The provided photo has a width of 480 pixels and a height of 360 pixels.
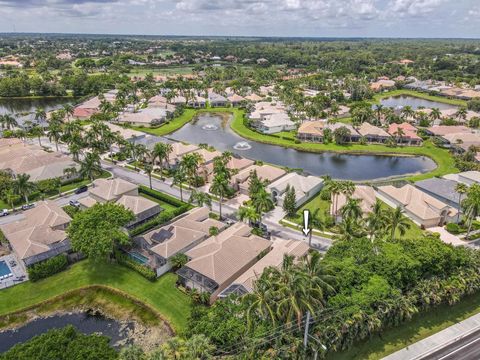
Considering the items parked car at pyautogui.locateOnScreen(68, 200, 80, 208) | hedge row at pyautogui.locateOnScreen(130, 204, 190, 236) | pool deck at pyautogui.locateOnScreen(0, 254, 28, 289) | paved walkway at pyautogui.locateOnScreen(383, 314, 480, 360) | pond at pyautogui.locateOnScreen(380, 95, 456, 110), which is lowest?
pool deck at pyautogui.locateOnScreen(0, 254, 28, 289)

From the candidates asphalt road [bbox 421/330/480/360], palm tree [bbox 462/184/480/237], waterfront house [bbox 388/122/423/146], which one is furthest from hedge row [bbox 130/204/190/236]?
waterfront house [bbox 388/122/423/146]

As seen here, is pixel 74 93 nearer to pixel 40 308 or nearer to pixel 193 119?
pixel 193 119

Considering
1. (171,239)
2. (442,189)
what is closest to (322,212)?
(442,189)

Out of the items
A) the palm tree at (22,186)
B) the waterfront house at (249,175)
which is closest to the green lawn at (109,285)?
the palm tree at (22,186)

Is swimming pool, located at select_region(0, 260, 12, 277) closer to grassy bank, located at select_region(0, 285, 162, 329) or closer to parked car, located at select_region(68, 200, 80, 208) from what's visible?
grassy bank, located at select_region(0, 285, 162, 329)

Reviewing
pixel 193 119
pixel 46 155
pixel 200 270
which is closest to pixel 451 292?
pixel 200 270
